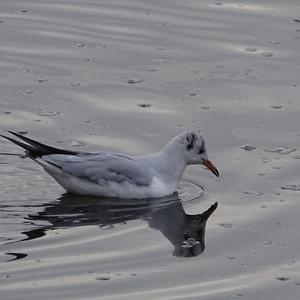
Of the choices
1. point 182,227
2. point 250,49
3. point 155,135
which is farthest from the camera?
point 250,49

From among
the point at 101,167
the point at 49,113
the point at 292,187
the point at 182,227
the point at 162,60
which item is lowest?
the point at 182,227

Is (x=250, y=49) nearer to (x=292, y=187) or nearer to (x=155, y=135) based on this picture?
(x=155, y=135)

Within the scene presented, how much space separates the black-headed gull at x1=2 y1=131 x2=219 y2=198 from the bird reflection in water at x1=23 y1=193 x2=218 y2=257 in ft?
0.24

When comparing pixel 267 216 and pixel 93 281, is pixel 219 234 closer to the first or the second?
pixel 267 216

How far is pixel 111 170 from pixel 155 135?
1.03 metres

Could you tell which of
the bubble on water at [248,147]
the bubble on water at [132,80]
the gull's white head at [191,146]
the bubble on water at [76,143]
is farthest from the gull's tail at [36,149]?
the bubble on water at [132,80]

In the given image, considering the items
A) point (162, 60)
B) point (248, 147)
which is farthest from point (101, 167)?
point (162, 60)

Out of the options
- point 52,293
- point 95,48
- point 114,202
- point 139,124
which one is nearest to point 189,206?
point 114,202

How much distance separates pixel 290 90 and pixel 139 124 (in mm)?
1646

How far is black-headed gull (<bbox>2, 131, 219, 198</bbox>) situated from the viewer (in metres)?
11.1

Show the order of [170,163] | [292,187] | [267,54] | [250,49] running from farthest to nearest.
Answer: [250,49]
[267,54]
[170,163]
[292,187]

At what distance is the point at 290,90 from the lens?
13.2m

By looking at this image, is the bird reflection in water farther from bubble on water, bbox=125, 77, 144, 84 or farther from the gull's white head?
bubble on water, bbox=125, 77, 144, 84

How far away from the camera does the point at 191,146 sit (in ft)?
37.6
